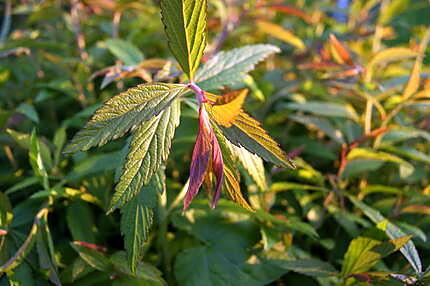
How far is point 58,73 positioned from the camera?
3.60 feet

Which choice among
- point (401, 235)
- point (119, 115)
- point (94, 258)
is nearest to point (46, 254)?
point (94, 258)

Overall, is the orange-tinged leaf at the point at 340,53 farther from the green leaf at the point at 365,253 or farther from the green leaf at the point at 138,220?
the green leaf at the point at 138,220

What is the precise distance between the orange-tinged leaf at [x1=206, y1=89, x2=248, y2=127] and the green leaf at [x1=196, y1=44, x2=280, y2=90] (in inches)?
7.3

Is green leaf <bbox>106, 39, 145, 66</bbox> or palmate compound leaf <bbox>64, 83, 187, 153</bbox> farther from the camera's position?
green leaf <bbox>106, 39, 145, 66</bbox>

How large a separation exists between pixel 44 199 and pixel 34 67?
44 cm

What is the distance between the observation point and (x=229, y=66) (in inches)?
30.0

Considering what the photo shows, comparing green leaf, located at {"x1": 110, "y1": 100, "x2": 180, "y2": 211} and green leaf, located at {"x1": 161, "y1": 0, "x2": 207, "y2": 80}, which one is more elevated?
green leaf, located at {"x1": 161, "y1": 0, "x2": 207, "y2": 80}

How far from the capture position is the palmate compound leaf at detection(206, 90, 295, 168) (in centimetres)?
52

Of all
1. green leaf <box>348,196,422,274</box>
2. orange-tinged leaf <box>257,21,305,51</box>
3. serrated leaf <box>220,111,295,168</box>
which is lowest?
green leaf <box>348,196,422,274</box>

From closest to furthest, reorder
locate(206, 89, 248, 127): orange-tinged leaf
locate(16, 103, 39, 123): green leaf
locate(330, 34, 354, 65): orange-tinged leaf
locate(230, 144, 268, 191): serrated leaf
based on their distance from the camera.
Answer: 1. locate(206, 89, 248, 127): orange-tinged leaf
2. locate(230, 144, 268, 191): serrated leaf
3. locate(16, 103, 39, 123): green leaf
4. locate(330, 34, 354, 65): orange-tinged leaf

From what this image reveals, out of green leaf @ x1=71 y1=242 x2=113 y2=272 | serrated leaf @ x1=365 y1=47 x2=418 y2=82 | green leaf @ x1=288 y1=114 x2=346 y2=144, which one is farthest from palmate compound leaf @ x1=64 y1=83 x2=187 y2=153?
serrated leaf @ x1=365 y1=47 x2=418 y2=82

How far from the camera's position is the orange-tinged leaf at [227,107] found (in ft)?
1.57

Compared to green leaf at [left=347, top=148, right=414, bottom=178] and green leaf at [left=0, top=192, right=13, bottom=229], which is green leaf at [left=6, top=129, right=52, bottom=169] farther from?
green leaf at [left=347, top=148, right=414, bottom=178]

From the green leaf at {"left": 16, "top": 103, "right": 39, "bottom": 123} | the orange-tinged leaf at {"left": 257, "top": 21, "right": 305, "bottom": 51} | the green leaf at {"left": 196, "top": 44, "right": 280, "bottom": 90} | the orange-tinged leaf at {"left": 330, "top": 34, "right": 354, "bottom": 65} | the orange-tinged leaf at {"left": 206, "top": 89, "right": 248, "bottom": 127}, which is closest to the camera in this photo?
the orange-tinged leaf at {"left": 206, "top": 89, "right": 248, "bottom": 127}
